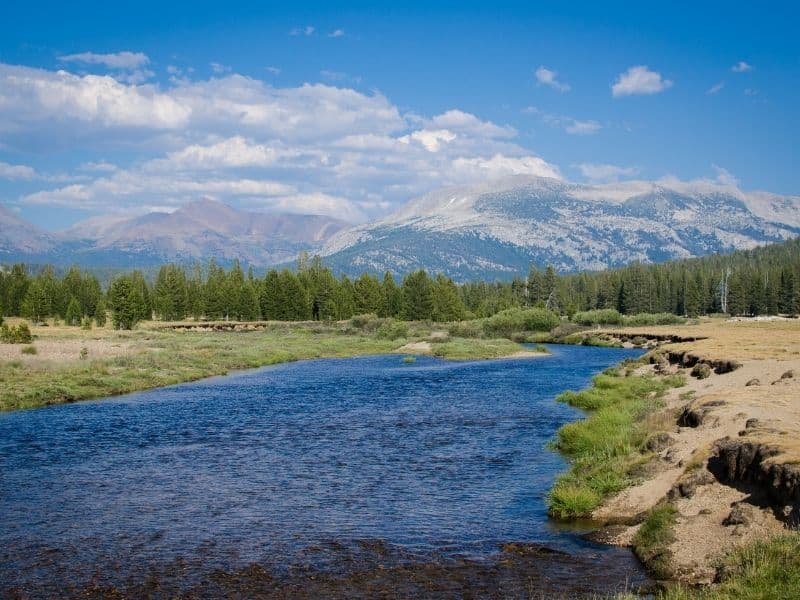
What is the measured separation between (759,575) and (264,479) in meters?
18.2

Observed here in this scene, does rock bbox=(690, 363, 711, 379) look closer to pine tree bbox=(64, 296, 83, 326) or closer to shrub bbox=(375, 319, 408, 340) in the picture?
shrub bbox=(375, 319, 408, 340)


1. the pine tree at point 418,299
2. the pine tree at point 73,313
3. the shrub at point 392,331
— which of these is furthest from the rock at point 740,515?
the pine tree at point 73,313

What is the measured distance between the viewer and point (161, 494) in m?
25.2

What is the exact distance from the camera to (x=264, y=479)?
2717 cm

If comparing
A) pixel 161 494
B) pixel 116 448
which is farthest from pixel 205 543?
pixel 116 448

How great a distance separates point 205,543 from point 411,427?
18.8 metres

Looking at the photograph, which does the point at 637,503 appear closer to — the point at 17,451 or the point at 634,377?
the point at 17,451

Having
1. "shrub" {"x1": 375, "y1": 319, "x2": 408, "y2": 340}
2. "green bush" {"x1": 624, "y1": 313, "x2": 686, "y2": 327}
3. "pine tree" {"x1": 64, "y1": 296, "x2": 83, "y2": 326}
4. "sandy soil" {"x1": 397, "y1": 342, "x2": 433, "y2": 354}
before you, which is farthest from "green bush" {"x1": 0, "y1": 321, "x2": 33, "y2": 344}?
"green bush" {"x1": 624, "y1": 313, "x2": 686, "y2": 327}

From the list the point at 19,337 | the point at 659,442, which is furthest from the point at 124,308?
the point at 659,442

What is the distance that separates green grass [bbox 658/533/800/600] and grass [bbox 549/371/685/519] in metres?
6.75

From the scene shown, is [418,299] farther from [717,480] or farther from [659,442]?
[717,480]

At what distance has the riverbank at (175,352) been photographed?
168ft

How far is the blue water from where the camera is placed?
1994cm

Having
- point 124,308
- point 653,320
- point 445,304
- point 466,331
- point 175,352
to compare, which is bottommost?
point 175,352
